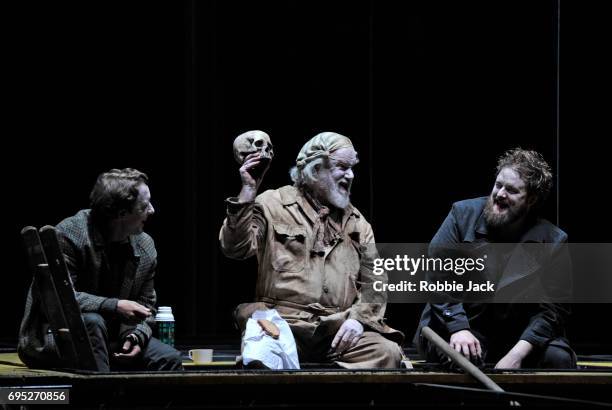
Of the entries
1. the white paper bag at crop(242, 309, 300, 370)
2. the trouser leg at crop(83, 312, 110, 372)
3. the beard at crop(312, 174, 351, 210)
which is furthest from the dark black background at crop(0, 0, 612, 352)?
the trouser leg at crop(83, 312, 110, 372)

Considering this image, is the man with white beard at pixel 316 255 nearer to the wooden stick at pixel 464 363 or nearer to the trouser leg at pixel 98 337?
the wooden stick at pixel 464 363

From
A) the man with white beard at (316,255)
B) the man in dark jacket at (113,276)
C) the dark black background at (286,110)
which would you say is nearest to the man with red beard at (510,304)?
the man with white beard at (316,255)

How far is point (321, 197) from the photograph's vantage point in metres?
5.37

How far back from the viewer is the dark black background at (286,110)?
282 inches

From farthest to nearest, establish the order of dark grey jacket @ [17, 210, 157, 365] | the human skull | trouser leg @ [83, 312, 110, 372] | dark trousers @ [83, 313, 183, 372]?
the human skull < dark trousers @ [83, 313, 183, 372] < dark grey jacket @ [17, 210, 157, 365] < trouser leg @ [83, 312, 110, 372]

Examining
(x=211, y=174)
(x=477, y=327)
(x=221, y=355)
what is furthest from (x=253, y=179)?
(x=211, y=174)

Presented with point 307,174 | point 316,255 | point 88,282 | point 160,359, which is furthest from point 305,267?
point 88,282

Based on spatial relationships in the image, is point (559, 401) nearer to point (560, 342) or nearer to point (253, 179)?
point (560, 342)

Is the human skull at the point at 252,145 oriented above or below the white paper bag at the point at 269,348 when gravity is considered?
above

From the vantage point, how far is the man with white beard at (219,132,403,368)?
500 centimetres

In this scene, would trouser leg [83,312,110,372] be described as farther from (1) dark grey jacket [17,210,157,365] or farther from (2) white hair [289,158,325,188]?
(2) white hair [289,158,325,188]

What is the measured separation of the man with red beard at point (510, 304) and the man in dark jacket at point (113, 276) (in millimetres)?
1154

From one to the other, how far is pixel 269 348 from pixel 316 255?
1.93 feet

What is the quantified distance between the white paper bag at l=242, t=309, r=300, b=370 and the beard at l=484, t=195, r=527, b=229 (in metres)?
0.99
